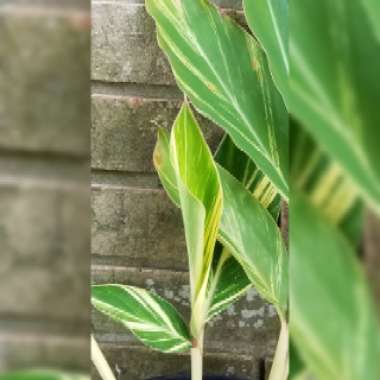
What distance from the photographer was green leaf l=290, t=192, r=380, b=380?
A: 572 millimetres

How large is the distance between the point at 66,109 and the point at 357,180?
0.41 m

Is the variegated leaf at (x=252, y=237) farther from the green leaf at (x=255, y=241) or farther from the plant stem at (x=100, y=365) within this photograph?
the plant stem at (x=100, y=365)

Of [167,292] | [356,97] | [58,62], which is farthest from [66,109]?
[167,292]

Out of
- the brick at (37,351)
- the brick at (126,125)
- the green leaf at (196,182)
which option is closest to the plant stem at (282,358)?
the green leaf at (196,182)

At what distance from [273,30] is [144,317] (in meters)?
0.31

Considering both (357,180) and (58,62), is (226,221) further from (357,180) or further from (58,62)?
(58,62)

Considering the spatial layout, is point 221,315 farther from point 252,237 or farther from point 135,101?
point 135,101

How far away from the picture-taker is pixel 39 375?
201 millimetres

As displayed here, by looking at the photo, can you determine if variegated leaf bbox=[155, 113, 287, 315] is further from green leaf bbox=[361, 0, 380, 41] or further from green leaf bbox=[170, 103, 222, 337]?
green leaf bbox=[361, 0, 380, 41]

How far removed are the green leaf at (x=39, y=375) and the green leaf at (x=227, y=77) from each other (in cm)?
42

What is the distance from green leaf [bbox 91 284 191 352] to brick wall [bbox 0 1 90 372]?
1.47ft

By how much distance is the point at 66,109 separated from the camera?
19 cm

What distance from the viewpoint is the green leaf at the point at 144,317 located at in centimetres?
65

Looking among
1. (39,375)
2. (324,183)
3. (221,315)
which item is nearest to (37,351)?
(39,375)
